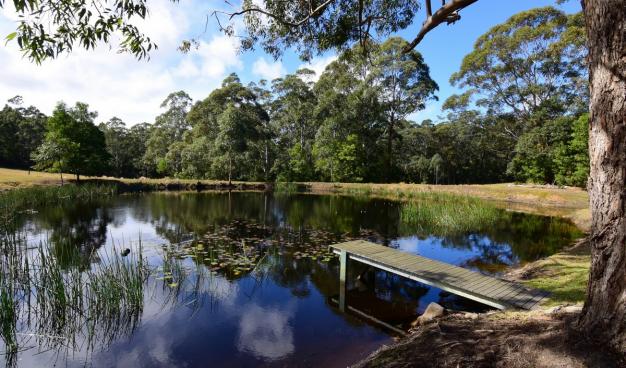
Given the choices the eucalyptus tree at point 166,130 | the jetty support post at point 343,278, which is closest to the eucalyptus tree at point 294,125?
the eucalyptus tree at point 166,130

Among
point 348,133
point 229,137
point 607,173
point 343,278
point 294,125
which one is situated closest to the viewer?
point 607,173

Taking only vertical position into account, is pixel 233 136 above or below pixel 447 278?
above

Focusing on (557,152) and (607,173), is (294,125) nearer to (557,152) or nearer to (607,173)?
(557,152)

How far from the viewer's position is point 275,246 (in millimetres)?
10523

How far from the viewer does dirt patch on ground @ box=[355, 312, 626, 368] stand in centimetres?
271

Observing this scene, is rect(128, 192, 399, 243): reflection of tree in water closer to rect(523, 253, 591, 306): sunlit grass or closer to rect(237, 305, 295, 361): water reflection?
rect(523, 253, 591, 306): sunlit grass

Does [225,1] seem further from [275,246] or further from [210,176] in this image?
[210,176]

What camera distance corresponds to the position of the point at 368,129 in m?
36.8

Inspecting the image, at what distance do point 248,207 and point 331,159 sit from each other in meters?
16.7

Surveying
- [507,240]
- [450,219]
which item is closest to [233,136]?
[450,219]

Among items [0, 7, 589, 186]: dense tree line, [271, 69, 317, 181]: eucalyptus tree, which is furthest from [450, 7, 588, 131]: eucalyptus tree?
[271, 69, 317, 181]: eucalyptus tree

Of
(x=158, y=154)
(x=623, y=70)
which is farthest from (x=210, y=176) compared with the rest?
(x=623, y=70)

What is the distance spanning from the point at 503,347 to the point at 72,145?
103 feet

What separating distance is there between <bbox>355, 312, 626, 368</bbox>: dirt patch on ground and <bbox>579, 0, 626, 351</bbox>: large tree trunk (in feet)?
0.69
